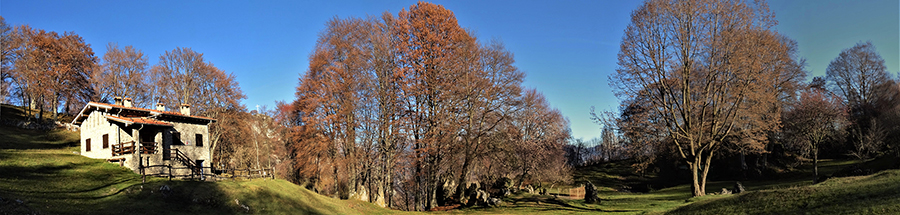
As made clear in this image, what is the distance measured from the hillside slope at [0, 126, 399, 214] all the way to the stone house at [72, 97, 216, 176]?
1031 mm

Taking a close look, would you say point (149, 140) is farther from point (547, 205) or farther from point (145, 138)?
point (547, 205)

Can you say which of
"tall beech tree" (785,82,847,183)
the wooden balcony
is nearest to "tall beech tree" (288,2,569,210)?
the wooden balcony

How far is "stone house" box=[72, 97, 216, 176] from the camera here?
25438 millimetres

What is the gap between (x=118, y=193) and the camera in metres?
18.2

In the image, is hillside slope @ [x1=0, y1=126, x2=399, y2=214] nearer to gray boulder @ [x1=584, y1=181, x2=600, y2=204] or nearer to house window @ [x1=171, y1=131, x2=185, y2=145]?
house window @ [x1=171, y1=131, x2=185, y2=145]

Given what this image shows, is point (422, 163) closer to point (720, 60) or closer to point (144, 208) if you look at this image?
point (144, 208)

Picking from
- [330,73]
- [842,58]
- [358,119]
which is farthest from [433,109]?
[842,58]

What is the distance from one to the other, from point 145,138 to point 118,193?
10.1 m

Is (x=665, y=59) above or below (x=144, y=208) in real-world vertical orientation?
above

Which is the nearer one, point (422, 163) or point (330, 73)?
point (422, 163)

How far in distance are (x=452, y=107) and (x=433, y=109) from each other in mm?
1399

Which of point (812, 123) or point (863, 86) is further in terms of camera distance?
point (863, 86)

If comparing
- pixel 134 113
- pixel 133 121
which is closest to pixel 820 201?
pixel 133 121

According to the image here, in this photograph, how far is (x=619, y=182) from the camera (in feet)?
173
